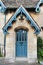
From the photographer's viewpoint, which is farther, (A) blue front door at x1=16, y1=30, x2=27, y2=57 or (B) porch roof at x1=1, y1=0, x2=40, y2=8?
(B) porch roof at x1=1, y1=0, x2=40, y2=8

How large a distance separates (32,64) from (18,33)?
293 centimetres

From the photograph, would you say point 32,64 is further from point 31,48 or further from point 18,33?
point 18,33

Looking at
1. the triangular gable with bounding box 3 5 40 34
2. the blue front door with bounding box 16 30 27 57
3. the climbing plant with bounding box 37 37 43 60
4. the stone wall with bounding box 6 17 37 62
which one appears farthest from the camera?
the climbing plant with bounding box 37 37 43 60

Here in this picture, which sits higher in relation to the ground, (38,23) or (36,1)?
(36,1)

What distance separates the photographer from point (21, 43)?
896 inches

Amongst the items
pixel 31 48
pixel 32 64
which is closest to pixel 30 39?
pixel 31 48

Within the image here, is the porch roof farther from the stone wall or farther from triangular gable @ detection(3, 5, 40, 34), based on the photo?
the stone wall

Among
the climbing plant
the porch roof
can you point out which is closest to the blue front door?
the climbing plant

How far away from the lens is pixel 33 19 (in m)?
22.0

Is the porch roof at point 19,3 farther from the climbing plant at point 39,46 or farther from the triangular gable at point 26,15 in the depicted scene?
the climbing plant at point 39,46

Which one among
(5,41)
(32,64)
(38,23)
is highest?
(38,23)

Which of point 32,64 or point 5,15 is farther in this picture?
point 5,15

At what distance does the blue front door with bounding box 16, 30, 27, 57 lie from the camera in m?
22.8

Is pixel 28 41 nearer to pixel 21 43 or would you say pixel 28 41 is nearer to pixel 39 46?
pixel 21 43
